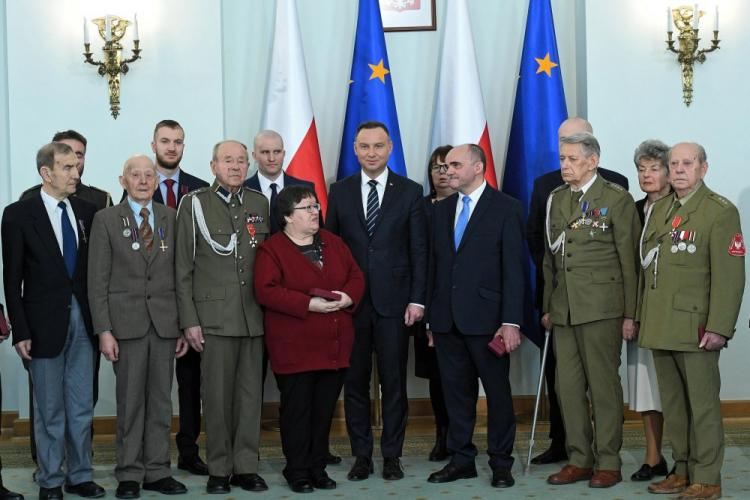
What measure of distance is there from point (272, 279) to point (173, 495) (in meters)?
1.07

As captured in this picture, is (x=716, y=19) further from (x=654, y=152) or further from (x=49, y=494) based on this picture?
(x=49, y=494)

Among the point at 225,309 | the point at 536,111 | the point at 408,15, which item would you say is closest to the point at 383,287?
the point at 225,309

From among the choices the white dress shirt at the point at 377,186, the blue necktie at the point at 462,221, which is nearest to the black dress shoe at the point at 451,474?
the blue necktie at the point at 462,221

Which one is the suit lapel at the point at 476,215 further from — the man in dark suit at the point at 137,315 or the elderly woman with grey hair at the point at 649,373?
the man in dark suit at the point at 137,315

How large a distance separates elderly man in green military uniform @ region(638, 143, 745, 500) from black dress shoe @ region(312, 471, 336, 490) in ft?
4.99

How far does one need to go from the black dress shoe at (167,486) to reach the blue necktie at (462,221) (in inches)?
65.4

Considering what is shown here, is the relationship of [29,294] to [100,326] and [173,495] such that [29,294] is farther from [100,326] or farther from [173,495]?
[173,495]

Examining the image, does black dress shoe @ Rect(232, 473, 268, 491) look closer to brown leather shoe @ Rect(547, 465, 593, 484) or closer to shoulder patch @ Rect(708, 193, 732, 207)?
brown leather shoe @ Rect(547, 465, 593, 484)

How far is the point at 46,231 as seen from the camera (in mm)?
4445

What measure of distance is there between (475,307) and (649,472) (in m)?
1.10

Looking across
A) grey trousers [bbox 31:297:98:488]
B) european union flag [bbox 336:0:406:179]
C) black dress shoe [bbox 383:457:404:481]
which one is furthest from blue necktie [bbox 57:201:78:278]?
european union flag [bbox 336:0:406:179]

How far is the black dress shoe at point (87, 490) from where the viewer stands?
4543 mm

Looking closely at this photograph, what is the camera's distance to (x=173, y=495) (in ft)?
15.0

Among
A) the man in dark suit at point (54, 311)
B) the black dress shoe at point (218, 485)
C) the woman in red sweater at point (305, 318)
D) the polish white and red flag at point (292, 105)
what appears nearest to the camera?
the man in dark suit at point (54, 311)
